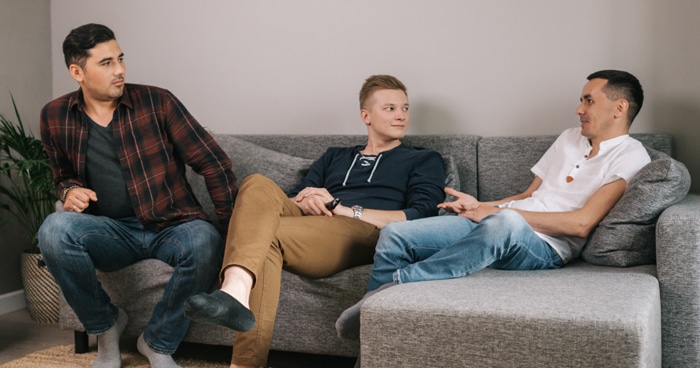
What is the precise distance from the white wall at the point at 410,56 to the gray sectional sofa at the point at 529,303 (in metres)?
0.27

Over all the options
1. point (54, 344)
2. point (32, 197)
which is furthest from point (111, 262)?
point (32, 197)

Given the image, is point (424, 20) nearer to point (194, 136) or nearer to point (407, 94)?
point (407, 94)

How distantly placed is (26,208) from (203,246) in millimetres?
1421

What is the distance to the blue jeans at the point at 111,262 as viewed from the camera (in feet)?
8.57

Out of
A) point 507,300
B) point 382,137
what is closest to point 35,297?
point 382,137

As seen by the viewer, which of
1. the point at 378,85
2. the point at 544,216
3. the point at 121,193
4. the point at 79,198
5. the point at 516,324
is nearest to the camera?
the point at 516,324

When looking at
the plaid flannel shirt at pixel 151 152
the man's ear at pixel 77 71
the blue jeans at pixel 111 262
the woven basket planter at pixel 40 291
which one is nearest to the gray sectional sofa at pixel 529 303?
the blue jeans at pixel 111 262

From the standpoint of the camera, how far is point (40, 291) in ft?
11.5

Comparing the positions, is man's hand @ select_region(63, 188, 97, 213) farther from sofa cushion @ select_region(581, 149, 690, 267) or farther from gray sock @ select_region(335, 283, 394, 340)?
sofa cushion @ select_region(581, 149, 690, 267)

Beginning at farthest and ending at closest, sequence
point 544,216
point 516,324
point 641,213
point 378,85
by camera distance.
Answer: point 378,85, point 544,216, point 641,213, point 516,324

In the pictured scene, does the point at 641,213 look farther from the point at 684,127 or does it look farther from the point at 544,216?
the point at 684,127

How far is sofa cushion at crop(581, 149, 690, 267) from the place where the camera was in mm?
2297

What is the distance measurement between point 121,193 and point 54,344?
0.81m

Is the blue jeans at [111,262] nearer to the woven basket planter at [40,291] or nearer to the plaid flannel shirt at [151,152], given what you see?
the plaid flannel shirt at [151,152]
